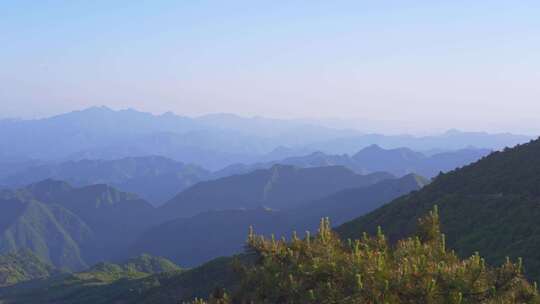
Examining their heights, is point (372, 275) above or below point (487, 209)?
above

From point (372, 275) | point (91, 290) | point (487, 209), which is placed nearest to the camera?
point (372, 275)

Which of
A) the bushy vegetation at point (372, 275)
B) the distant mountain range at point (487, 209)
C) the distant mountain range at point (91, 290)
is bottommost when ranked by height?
the distant mountain range at point (91, 290)

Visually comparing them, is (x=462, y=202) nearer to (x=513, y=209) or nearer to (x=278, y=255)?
(x=513, y=209)

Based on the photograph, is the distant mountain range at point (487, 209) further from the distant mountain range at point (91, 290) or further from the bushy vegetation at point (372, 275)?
the distant mountain range at point (91, 290)

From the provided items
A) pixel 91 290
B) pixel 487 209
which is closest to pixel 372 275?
pixel 487 209

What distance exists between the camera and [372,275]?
11.7 m

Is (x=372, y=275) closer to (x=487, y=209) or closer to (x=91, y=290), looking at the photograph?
(x=487, y=209)

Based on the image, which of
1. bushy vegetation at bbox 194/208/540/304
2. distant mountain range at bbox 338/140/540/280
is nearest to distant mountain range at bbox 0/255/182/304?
distant mountain range at bbox 338/140/540/280

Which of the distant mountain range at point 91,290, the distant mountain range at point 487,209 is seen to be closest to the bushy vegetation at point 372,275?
the distant mountain range at point 487,209

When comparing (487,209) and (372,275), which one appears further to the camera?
(487,209)

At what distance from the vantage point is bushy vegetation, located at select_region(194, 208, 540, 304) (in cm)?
1168

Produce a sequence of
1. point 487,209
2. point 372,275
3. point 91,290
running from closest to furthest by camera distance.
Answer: point 372,275, point 487,209, point 91,290

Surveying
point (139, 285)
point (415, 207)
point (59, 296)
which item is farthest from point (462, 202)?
point (59, 296)

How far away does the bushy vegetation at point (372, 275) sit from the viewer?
11680 millimetres
